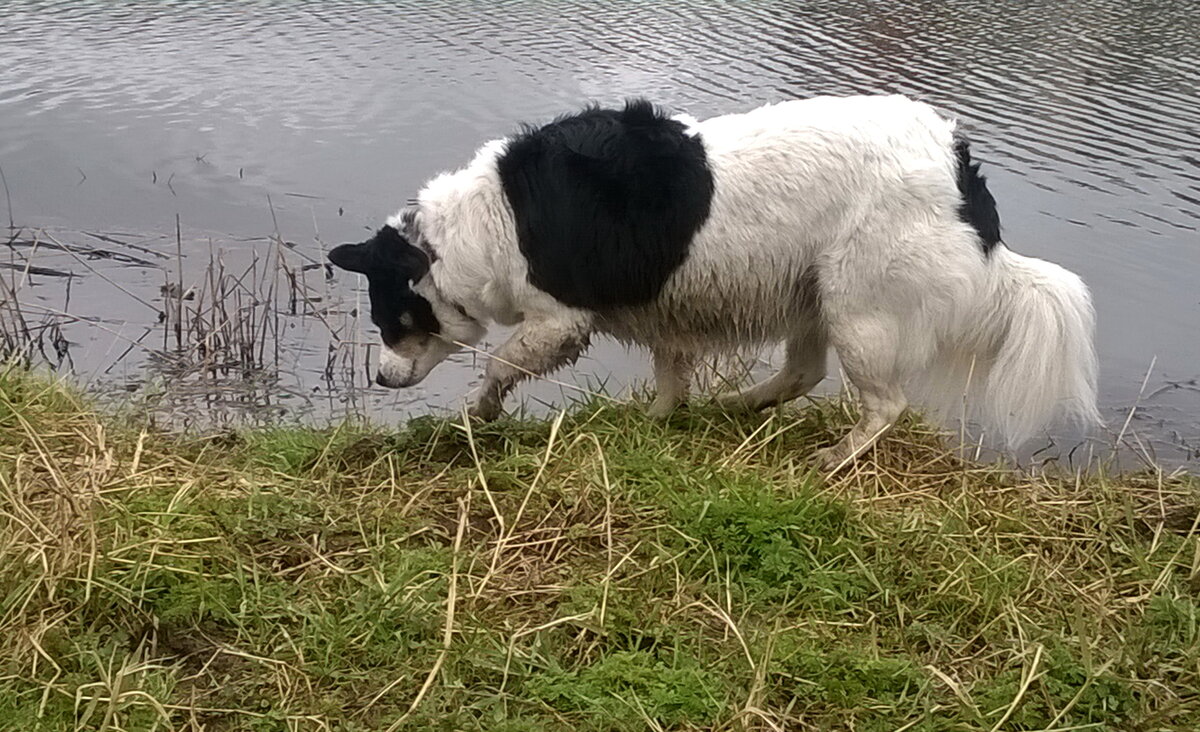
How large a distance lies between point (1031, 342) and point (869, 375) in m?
0.58

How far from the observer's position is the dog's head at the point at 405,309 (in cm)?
460

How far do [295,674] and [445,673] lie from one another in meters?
0.39

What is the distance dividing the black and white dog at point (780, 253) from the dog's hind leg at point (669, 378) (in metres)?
0.17

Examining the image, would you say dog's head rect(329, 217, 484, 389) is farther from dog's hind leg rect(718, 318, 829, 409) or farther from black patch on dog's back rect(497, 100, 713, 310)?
dog's hind leg rect(718, 318, 829, 409)

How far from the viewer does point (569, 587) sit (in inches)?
133

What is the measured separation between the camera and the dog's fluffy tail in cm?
418

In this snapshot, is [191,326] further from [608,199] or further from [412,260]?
[608,199]

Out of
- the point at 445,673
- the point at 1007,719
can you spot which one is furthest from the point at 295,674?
A: the point at 1007,719

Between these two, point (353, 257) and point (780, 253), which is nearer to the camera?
point (780, 253)

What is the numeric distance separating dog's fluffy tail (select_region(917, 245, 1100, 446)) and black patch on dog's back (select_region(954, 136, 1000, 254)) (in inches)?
2.7

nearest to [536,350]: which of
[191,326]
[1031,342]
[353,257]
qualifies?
[353,257]

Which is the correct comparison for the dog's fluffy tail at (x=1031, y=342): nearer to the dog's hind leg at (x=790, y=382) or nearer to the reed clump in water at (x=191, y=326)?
the dog's hind leg at (x=790, y=382)

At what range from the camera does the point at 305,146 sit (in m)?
9.03

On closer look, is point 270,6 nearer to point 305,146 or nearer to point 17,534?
point 305,146
